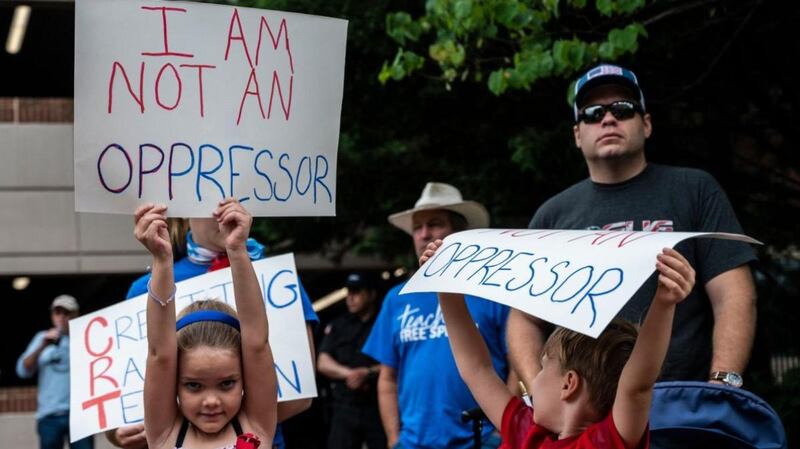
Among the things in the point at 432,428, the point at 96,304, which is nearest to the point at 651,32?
the point at 432,428

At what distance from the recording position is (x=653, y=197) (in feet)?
14.8

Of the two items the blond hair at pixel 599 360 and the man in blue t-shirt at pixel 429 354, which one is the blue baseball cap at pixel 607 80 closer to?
the man in blue t-shirt at pixel 429 354

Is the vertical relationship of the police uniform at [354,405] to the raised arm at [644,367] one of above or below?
below

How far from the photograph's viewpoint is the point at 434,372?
18.9 feet

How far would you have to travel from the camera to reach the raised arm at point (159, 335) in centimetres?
345

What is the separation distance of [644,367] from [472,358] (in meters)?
0.85

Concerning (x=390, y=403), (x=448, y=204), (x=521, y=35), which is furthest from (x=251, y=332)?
(x=521, y=35)

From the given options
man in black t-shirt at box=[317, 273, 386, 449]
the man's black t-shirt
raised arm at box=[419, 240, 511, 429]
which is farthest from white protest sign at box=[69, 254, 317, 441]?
man in black t-shirt at box=[317, 273, 386, 449]

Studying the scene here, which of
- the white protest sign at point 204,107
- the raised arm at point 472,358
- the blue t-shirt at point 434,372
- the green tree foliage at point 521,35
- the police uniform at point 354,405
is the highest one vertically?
the green tree foliage at point 521,35

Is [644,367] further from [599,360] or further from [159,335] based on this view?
[159,335]

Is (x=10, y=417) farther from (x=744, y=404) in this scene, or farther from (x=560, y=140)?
(x=744, y=404)

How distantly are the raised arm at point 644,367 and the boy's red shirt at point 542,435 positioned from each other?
0.12 feet

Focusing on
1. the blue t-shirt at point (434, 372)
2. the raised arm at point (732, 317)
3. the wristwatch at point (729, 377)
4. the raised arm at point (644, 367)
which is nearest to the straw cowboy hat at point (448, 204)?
the blue t-shirt at point (434, 372)

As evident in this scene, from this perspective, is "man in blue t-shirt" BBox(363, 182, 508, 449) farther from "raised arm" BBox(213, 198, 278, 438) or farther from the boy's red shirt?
"raised arm" BBox(213, 198, 278, 438)
